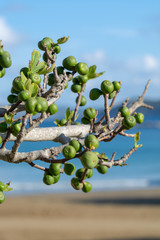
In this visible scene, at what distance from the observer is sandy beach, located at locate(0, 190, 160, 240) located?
71.9 ft

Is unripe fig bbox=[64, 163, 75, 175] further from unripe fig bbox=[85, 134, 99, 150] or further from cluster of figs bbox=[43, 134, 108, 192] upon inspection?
unripe fig bbox=[85, 134, 99, 150]

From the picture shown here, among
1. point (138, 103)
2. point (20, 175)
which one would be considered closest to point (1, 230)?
point (20, 175)

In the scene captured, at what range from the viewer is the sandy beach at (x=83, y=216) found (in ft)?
71.9

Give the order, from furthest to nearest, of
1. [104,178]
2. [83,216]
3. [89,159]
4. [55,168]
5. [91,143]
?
[104,178]
[83,216]
[55,168]
[91,143]
[89,159]

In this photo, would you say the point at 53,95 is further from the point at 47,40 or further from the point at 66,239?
the point at 66,239

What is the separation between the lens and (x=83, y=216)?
26156mm

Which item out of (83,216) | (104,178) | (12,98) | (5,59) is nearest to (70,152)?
(5,59)

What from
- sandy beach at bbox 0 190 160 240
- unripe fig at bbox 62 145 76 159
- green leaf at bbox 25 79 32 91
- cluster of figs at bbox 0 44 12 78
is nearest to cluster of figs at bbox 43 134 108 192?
unripe fig at bbox 62 145 76 159

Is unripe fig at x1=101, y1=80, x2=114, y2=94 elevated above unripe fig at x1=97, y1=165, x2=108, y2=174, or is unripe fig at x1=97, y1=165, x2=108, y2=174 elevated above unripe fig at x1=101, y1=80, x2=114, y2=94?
Answer: unripe fig at x1=101, y1=80, x2=114, y2=94

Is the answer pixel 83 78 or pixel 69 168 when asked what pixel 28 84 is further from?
pixel 83 78

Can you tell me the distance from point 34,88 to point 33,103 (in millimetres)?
144

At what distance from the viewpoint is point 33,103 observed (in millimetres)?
2238

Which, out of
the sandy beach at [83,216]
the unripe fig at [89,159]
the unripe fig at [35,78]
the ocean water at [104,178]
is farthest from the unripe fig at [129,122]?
the ocean water at [104,178]

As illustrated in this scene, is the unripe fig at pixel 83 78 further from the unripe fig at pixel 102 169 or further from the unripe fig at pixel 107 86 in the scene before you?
the unripe fig at pixel 102 169
